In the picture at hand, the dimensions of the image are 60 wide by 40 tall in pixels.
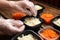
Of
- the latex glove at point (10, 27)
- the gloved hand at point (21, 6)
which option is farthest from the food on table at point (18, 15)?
the latex glove at point (10, 27)

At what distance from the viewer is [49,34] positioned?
35.6 inches

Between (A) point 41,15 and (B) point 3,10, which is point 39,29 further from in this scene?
(B) point 3,10

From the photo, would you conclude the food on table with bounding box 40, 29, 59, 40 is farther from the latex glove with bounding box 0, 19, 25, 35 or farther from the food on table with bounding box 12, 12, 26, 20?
the food on table with bounding box 12, 12, 26, 20

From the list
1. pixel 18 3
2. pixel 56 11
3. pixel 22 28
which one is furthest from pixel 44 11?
pixel 22 28

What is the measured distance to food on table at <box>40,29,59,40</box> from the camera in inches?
35.0

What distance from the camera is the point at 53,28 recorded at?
966 mm

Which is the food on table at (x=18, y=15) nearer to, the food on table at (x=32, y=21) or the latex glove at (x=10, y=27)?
the food on table at (x=32, y=21)

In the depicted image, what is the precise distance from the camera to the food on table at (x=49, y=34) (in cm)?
89

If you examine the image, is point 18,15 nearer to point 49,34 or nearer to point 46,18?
point 46,18

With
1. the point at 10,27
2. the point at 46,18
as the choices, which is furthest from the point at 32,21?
the point at 10,27

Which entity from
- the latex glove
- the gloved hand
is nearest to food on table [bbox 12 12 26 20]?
the gloved hand

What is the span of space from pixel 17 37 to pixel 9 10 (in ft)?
1.13

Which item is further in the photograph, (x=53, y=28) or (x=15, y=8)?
(x=15, y=8)

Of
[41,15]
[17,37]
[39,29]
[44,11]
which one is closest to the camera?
[17,37]
